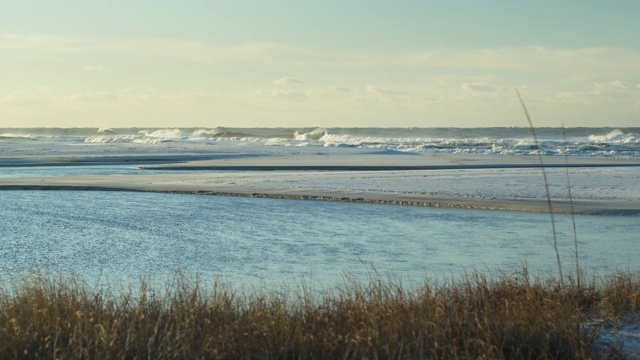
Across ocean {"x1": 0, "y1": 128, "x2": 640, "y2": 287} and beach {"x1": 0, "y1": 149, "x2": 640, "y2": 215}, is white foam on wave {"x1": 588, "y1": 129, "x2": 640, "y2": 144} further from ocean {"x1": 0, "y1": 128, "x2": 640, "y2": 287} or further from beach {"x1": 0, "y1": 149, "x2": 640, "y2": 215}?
ocean {"x1": 0, "y1": 128, "x2": 640, "y2": 287}

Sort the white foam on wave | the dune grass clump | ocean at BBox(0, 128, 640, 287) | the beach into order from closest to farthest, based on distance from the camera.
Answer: the dune grass clump < ocean at BBox(0, 128, 640, 287) < the beach < the white foam on wave

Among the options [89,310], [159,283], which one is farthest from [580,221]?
[89,310]

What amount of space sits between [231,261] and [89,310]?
15.5ft

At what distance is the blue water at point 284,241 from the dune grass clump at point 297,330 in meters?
2.39

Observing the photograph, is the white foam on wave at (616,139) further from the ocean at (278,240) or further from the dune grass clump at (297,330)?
the dune grass clump at (297,330)

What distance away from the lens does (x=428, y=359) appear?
5352 millimetres

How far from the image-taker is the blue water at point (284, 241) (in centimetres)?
1030

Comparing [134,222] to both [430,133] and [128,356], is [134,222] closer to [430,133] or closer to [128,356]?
[128,356]

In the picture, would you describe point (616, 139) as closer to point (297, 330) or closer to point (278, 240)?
point (278, 240)

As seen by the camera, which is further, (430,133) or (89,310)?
(430,133)

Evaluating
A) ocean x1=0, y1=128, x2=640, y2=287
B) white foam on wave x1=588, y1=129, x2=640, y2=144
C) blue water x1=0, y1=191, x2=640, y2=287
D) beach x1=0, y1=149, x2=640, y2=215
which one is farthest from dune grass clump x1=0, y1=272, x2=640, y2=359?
white foam on wave x1=588, y1=129, x2=640, y2=144

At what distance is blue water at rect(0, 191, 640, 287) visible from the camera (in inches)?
406

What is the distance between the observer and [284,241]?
12984mm

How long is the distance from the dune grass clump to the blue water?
7.83 ft
